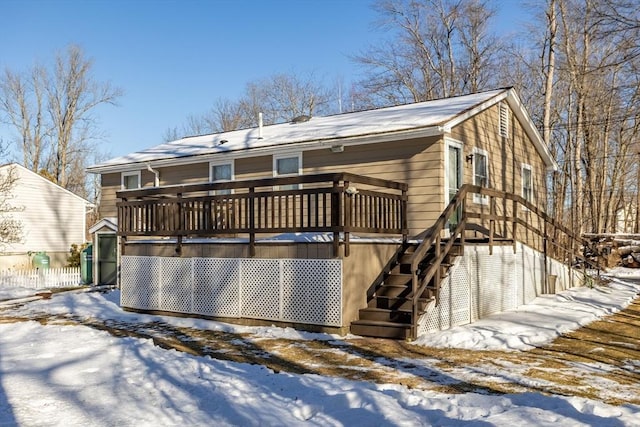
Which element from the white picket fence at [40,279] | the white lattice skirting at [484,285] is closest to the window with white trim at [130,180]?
the white picket fence at [40,279]

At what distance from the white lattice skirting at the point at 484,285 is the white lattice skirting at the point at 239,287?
1535 millimetres

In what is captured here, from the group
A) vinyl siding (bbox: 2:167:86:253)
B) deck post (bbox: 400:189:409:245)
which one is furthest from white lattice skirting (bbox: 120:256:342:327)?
vinyl siding (bbox: 2:167:86:253)

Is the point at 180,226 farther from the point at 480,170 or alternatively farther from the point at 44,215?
the point at 44,215

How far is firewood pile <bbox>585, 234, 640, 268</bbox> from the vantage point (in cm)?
2039

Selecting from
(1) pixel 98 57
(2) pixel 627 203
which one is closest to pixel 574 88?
(2) pixel 627 203

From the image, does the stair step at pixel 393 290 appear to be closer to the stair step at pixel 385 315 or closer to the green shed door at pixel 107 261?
the stair step at pixel 385 315

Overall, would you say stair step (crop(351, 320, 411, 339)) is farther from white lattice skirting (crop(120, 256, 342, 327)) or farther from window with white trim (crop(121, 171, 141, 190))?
window with white trim (crop(121, 171, 141, 190))

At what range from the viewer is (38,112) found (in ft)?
128

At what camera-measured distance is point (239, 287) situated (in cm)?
962

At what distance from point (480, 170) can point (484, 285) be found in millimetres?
3842

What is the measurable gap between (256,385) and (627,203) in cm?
3673

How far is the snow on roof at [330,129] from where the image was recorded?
11.6m

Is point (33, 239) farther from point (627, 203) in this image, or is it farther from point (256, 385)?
point (627, 203)

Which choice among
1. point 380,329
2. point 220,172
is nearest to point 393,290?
point 380,329
